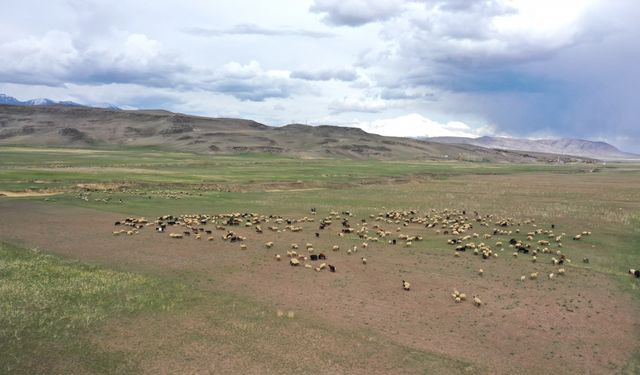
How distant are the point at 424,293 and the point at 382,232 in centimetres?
1161

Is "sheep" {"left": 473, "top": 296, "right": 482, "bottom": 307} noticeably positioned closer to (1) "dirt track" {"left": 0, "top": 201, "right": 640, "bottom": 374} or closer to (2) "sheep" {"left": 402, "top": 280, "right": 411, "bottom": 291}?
(1) "dirt track" {"left": 0, "top": 201, "right": 640, "bottom": 374}

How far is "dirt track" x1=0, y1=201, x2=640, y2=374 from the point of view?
15633 mm

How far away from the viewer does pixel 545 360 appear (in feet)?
48.7

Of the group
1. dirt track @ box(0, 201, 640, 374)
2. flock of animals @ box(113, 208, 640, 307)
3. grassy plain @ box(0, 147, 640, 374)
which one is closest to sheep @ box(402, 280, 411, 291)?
flock of animals @ box(113, 208, 640, 307)

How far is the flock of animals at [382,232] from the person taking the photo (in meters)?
26.6

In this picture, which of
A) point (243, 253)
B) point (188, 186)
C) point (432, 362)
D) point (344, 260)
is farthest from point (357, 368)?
point (188, 186)

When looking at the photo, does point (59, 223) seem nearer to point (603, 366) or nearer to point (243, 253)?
point (243, 253)

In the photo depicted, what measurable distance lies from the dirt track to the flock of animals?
26.7 inches

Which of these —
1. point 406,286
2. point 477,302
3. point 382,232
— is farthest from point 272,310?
point 382,232

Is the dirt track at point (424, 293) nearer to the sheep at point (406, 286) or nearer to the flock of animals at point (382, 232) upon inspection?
the sheep at point (406, 286)

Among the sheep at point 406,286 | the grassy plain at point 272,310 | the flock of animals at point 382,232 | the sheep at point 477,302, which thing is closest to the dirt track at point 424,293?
the grassy plain at point 272,310

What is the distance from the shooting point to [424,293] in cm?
2061

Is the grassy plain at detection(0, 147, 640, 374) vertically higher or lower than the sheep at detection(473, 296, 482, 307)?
lower

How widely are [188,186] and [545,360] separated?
52.0 m
